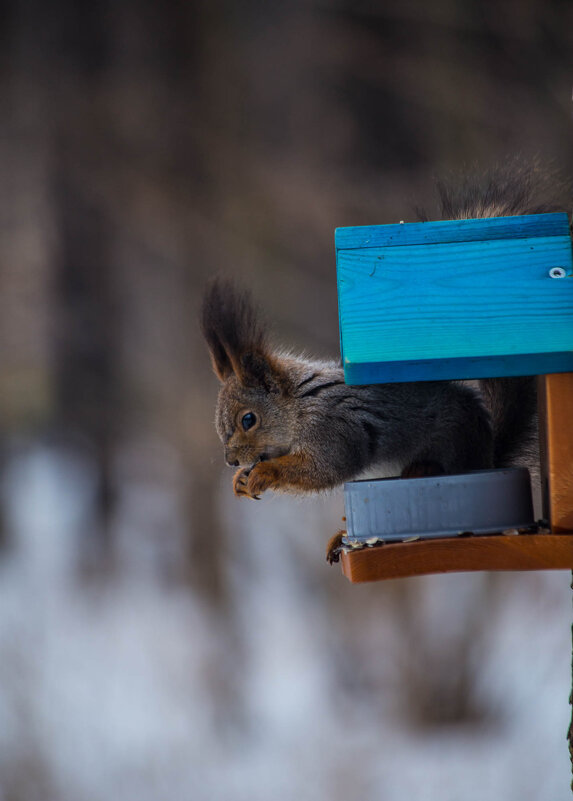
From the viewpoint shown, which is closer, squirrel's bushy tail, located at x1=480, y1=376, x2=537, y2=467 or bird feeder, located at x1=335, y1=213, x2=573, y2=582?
bird feeder, located at x1=335, y1=213, x2=573, y2=582

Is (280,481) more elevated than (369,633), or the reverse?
(280,481)

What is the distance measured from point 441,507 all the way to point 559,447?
0.15 m

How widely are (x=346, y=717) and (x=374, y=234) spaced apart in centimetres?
166

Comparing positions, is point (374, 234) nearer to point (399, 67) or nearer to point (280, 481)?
point (280, 481)

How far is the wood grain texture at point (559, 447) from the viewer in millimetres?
1057

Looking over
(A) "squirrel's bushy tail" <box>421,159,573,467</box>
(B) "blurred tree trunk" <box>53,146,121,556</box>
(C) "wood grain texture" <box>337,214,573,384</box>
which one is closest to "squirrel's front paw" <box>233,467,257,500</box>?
(C) "wood grain texture" <box>337,214,573,384</box>

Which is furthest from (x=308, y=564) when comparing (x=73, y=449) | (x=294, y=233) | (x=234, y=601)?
(x=294, y=233)

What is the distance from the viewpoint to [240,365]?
1320mm

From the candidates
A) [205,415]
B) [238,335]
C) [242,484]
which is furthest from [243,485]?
[205,415]

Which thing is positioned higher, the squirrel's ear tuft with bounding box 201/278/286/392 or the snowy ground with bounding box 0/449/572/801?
the squirrel's ear tuft with bounding box 201/278/286/392

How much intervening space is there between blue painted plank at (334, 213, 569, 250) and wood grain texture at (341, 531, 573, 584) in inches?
13.3

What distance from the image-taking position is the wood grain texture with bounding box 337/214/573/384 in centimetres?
104

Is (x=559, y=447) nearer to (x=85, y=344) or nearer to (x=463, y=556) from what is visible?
(x=463, y=556)

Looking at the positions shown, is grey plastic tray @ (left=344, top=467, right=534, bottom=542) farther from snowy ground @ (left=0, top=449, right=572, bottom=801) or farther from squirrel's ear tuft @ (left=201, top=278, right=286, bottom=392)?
snowy ground @ (left=0, top=449, right=572, bottom=801)
